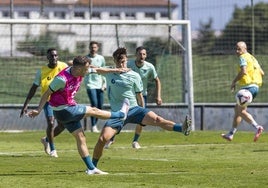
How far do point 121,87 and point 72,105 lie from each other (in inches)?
100

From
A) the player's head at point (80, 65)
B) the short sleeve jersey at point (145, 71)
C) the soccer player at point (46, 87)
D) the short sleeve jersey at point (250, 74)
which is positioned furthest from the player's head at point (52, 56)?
the short sleeve jersey at point (250, 74)

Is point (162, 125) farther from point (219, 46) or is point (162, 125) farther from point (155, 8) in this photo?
point (155, 8)

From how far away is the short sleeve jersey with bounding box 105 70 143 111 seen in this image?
63.2ft

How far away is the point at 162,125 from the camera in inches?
734

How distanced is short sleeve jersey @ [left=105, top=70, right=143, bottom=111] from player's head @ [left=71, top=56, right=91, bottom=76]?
2.35 m

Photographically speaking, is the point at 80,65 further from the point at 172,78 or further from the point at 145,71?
the point at 172,78

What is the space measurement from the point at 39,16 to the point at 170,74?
14.3ft

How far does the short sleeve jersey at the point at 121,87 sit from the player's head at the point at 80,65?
2.35 metres

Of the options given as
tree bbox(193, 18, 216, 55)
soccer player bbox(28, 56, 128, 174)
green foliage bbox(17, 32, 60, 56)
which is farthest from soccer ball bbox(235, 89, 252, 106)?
tree bbox(193, 18, 216, 55)

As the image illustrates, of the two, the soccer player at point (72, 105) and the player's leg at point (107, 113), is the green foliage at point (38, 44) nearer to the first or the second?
the player's leg at point (107, 113)

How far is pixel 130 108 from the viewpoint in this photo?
18.5 meters

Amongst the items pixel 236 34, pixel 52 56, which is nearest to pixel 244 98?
pixel 52 56

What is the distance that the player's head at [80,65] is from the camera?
1673 cm

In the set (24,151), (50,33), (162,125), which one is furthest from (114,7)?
(162,125)
